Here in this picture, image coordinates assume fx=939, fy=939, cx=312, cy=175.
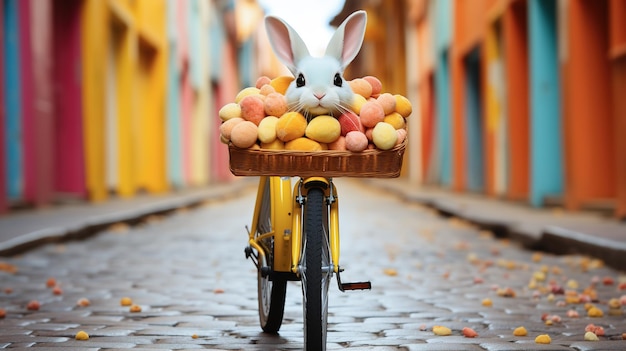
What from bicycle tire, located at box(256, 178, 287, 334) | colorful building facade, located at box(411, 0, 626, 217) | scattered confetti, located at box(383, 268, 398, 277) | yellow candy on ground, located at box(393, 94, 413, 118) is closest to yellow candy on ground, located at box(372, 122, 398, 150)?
yellow candy on ground, located at box(393, 94, 413, 118)

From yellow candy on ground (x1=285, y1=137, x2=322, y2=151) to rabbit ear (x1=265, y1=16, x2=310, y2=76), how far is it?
0.36 meters

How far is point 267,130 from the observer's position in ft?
11.8

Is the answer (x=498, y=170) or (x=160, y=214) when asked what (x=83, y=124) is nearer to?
(x=160, y=214)

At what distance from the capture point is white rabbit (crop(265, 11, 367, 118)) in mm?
3689

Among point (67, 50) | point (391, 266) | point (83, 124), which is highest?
point (67, 50)

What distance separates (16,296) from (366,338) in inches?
99.6

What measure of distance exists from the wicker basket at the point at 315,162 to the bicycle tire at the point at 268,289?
0.63 meters

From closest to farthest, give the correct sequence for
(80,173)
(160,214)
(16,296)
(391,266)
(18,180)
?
(16,296) < (391,266) < (18,180) < (160,214) < (80,173)

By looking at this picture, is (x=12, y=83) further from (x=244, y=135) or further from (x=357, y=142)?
(x=357, y=142)

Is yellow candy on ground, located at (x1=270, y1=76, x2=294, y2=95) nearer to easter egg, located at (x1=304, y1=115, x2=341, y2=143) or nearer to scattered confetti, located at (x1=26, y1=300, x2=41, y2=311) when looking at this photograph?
easter egg, located at (x1=304, y1=115, x2=341, y2=143)

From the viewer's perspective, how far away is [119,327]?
15.0ft

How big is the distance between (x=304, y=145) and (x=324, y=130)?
96mm

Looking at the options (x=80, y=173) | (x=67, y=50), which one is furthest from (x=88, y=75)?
(x=80, y=173)

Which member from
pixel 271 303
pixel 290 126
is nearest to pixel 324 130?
pixel 290 126
